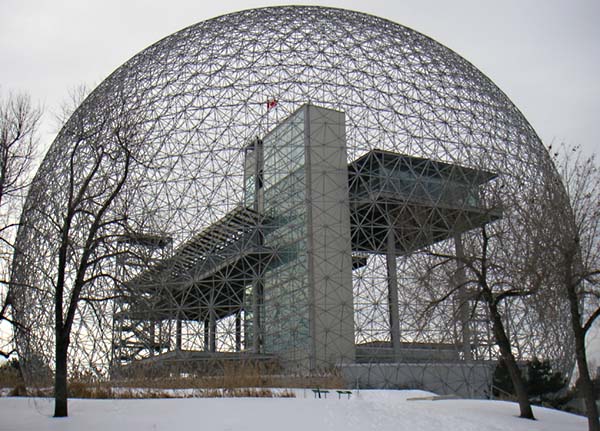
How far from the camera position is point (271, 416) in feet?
34.6

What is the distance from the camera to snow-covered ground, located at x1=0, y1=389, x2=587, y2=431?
10000 millimetres

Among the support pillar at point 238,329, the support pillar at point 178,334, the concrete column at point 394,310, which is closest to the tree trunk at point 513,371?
the concrete column at point 394,310

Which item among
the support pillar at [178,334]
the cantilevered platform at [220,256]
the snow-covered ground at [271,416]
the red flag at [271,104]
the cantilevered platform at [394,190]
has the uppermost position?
the red flag at [271,104]

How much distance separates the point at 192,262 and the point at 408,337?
384 inches

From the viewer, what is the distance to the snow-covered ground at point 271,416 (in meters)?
10.0

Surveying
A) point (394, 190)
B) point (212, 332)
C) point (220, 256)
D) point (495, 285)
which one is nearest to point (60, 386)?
point (495, 285)

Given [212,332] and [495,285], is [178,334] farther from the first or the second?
[495,285]

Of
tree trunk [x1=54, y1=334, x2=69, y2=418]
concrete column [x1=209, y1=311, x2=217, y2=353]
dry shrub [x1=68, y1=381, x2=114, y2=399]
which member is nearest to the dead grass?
dry shrub [x1=68, y1=381, x2=114, y2=399]

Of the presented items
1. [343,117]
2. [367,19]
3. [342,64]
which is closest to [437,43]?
[367,19]

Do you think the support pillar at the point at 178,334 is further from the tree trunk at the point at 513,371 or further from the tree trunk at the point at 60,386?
the tree trunk at the point at 513,371

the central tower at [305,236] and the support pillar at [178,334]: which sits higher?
the central tower at [305,236]

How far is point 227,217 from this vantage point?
25.2 m

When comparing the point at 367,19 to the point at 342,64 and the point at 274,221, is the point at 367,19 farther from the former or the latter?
the point at 274,221

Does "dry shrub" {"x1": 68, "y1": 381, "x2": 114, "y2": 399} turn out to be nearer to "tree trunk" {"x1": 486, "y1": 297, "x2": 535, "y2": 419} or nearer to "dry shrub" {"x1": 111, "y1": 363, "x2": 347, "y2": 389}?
"dry shrub" {"x1": 111, "y1": 363, "x2": 347, "y2": 389}
